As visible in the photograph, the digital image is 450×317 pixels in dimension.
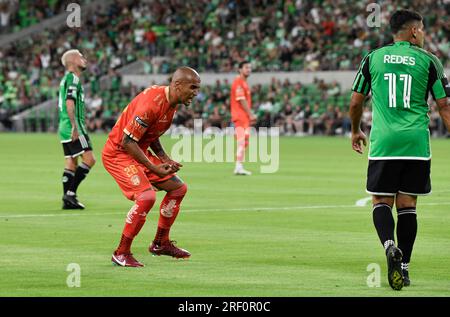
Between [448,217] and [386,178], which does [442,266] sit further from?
[448,217]

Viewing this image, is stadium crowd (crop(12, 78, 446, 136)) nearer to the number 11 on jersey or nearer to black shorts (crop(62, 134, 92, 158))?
black shorts (crop(62, 134, 92, 158))

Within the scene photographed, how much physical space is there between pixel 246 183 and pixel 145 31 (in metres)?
36.8

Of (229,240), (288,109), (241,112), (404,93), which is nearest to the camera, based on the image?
(404,93)

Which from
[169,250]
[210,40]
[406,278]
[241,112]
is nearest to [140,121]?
[169,250]

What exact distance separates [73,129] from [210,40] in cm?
3794

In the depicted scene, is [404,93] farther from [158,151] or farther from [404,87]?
[158,151]

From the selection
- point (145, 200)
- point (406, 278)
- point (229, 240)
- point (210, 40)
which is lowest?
point (229, 240)

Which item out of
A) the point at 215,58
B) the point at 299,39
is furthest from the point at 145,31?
the point at 299,39

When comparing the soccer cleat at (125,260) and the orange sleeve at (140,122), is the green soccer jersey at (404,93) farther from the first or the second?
the soccer cleat at (125,260)

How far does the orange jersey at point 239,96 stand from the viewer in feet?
88.0

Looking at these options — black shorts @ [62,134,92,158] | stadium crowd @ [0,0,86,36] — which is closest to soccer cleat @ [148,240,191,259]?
black shorts @ [62,134,92,158]

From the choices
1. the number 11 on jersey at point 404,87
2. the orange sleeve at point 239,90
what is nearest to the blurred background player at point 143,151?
the number 11 on jersey at point 404,87

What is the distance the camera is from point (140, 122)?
11.3m

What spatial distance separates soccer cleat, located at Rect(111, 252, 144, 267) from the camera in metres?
11.3
